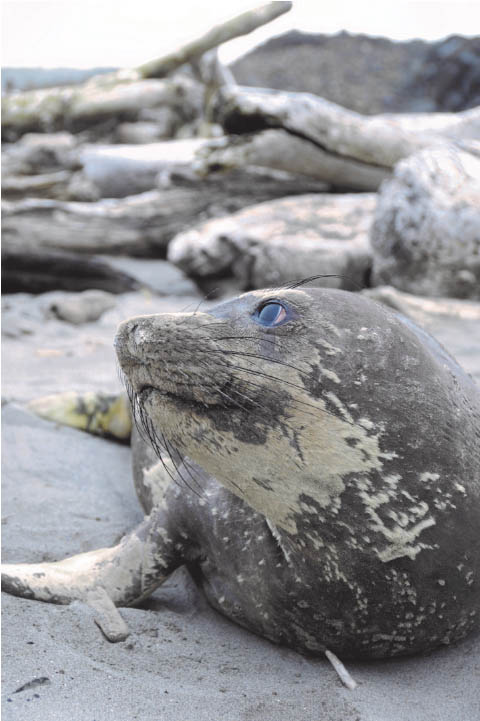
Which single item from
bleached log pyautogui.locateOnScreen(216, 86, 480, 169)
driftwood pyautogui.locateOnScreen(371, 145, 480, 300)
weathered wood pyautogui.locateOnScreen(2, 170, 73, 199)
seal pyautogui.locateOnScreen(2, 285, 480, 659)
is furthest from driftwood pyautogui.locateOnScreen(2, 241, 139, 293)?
seal pyautogui.locateOnScreen(2, 285, 480, 659)

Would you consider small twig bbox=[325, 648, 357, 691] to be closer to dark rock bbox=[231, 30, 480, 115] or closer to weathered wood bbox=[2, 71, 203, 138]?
weathered wood bbox=[2, 71, 203, 138]

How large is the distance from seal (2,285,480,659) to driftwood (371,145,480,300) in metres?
3.66

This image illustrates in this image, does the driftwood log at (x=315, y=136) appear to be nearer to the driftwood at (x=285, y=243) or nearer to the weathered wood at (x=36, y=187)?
the driftwood at (x=285, y=243)

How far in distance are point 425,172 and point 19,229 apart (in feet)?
12.1

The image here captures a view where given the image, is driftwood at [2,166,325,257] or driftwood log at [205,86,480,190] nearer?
driftwood log at [205,86,480,190]

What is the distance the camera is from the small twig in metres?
1.84

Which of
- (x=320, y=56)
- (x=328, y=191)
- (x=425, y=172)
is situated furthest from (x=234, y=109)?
(x=320, y=56)

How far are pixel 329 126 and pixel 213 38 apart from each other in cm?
399

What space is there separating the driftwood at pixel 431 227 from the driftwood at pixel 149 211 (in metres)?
2.13

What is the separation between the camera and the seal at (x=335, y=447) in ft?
5.57

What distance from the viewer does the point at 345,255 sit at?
19.9ft

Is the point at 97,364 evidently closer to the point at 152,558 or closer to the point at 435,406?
the point at 152,558

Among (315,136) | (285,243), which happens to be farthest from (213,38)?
(285,243)

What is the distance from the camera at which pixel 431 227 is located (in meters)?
5.42
